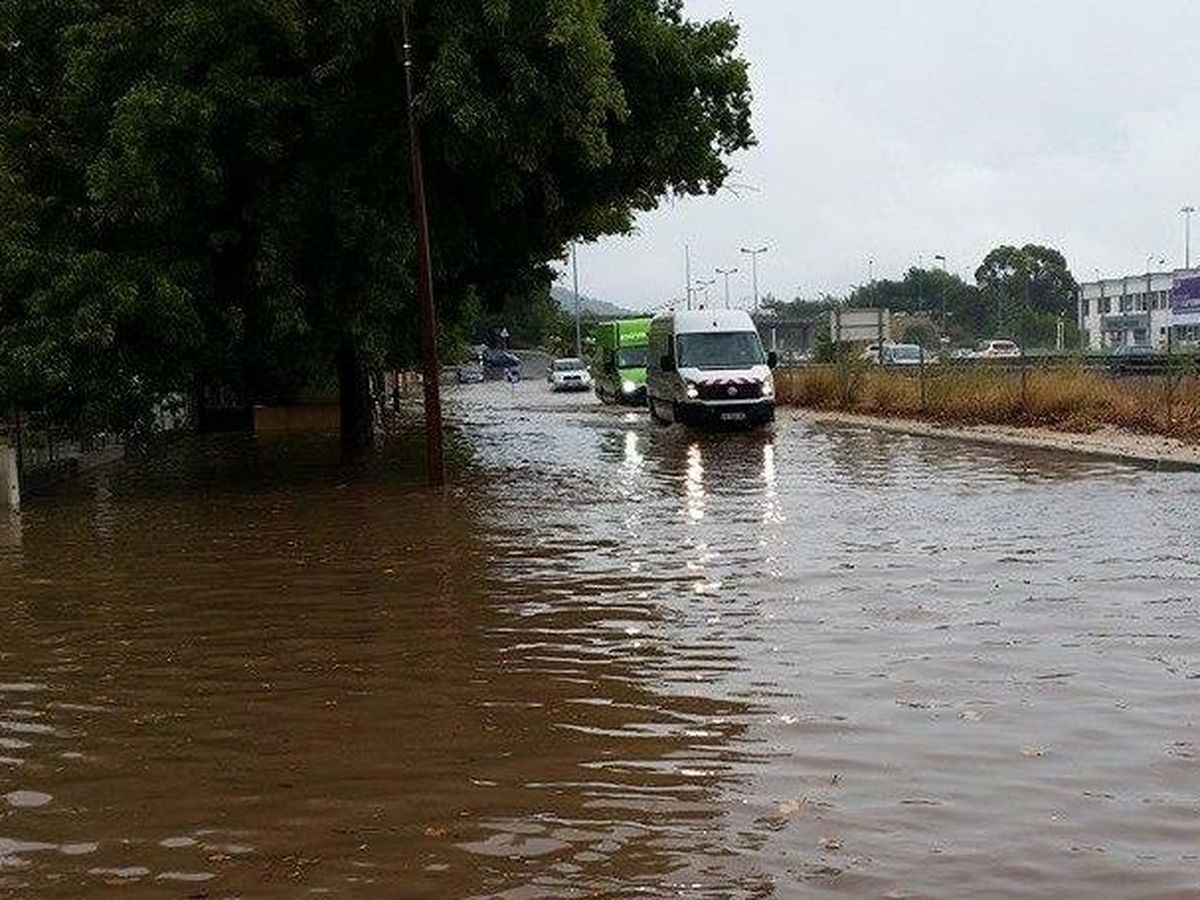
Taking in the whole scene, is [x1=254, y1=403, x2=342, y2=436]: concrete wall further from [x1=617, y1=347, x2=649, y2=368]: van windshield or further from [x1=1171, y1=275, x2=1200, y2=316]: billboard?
[x1=1171, y1=275, x2=1200, y2=316]: billboard

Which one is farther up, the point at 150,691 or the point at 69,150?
the point at 69,150

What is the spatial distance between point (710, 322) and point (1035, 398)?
8394mm

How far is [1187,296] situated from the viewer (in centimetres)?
7894

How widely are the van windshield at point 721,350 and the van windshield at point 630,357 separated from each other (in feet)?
53.6

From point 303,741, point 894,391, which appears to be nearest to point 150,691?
point 303,741

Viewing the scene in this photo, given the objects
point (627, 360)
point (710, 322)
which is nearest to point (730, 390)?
point (710, 322)

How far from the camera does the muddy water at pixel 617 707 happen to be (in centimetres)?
503

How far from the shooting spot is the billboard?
77812mm

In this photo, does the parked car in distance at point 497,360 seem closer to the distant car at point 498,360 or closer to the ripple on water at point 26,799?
the distant car at point 498,360

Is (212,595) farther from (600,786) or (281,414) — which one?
(281,414)

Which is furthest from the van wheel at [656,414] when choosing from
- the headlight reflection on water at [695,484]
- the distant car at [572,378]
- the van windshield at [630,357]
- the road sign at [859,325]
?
the distant car at [572,378]

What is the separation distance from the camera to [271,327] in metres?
20.9

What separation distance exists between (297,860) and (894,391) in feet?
102

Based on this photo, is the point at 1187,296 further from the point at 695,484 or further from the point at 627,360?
the point at 695,484
